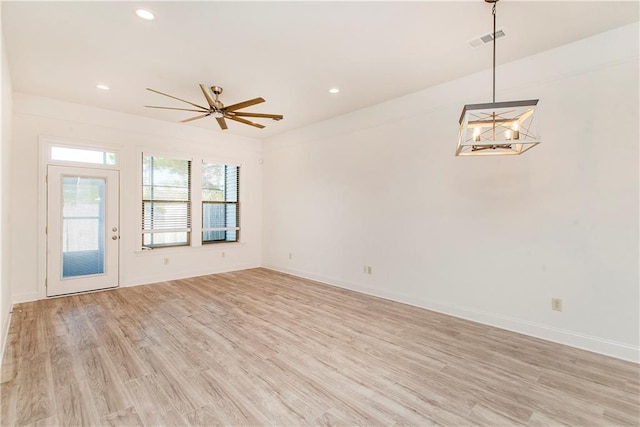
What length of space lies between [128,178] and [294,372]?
478cm

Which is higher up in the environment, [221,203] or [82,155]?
[82,155]

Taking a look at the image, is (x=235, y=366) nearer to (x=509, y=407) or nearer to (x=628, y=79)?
(x=509, y=407)

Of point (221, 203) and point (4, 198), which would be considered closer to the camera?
point (4, 198)

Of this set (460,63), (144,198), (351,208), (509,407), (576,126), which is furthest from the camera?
(144,198)

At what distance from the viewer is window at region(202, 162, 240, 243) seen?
6.60 metres

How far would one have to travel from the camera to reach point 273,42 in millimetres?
3115

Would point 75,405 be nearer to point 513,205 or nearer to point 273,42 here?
point 273,42

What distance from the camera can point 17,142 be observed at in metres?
4.50

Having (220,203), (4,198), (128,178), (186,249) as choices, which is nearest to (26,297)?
(4,198)

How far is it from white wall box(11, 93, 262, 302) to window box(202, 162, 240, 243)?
20 cm

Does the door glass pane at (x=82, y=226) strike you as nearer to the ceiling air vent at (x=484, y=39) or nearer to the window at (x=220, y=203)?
the window at (x=220, y=203)

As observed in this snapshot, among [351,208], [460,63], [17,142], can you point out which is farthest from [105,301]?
[460,63]

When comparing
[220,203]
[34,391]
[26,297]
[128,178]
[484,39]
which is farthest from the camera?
[220,203]

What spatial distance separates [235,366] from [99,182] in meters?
4.40
